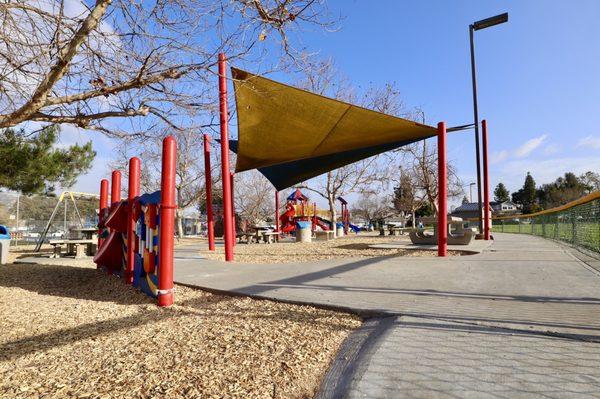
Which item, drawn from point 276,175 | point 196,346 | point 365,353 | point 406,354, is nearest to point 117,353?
point 196,346

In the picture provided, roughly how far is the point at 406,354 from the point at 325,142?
295 inches

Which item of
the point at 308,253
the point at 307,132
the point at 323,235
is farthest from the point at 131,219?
the point at 323,235

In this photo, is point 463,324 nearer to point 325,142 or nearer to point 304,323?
point 304,323

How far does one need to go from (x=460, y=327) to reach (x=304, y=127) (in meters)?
6.46

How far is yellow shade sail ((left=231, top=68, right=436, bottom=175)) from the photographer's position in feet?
24.5

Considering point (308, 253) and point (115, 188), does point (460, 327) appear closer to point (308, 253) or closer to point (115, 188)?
point (115, 188)

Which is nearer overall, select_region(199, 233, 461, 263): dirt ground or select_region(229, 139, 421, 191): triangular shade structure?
select_region(199, 233, 461, 263): dirt ground

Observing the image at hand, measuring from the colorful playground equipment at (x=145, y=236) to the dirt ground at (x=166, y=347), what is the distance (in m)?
0.41

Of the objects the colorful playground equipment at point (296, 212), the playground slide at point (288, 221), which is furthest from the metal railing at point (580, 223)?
the playground slide at point (288, 221)

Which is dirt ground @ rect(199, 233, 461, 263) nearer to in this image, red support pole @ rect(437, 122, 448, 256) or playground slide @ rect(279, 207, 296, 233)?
red support pole @ rect(437, 122, 448, 256)

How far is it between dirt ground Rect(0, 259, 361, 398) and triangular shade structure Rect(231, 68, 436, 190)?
3.24 m

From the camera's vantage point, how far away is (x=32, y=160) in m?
12.6

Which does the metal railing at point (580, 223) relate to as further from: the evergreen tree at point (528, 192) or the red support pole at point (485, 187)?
the evergreen tree at point (528, 192)

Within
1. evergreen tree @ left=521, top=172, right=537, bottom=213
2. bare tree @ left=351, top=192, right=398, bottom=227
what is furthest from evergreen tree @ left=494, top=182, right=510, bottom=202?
bare tree @ left=351, top=192, right=398, bottom=227
